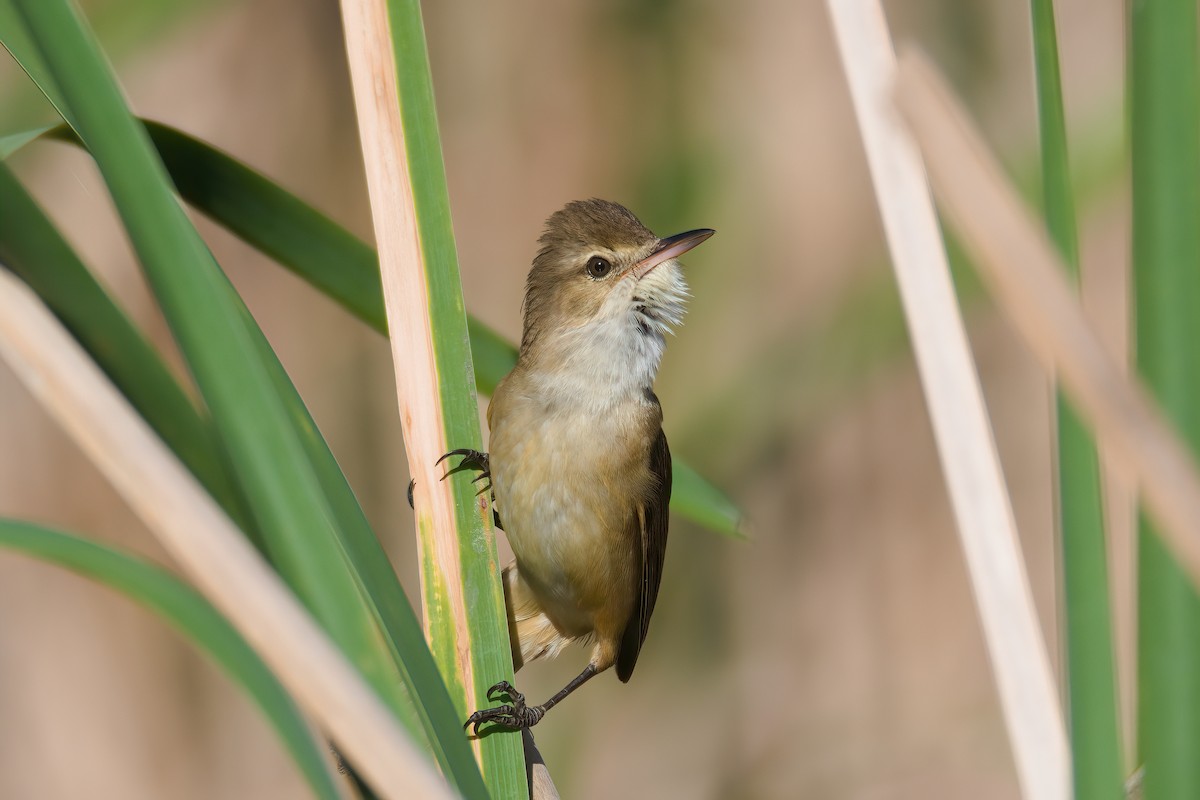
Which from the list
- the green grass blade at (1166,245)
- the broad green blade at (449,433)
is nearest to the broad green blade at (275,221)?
the broad green blade at (449,433)

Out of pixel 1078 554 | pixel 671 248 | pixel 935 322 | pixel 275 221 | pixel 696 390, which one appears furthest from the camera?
pixel 696 390

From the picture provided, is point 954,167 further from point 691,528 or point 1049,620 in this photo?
point 1049,620

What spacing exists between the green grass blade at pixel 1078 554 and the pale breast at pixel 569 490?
4.13 ft

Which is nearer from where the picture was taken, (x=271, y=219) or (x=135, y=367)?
(x=135, y=367)

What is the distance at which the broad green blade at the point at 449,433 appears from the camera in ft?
4.35

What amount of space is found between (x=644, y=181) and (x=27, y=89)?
1.35 m

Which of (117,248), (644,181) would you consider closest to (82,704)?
(117,248)

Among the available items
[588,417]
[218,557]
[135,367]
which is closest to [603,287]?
[588,417]

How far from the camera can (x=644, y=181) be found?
107 inches

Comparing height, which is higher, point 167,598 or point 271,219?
point 271,219

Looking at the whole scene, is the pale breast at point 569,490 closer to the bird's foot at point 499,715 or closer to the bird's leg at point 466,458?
the bird's leg at point 466,458

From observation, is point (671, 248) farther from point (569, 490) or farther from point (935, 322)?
point (935, 322)

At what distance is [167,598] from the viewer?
87 cm

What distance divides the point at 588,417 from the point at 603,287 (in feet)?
0.84
